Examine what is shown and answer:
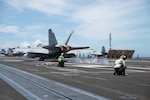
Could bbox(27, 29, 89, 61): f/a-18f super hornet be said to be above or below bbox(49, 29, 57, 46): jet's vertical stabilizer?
below

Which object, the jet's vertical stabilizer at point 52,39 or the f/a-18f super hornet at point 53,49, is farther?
the jet's vertical stabilizer at point 52,39

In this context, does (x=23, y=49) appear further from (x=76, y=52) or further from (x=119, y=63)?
(x=119, y=63)

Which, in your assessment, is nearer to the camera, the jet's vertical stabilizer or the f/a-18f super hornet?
the f/a-18f super hornet

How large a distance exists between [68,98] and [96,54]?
113 metres

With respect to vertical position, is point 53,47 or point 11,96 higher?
point 53,47

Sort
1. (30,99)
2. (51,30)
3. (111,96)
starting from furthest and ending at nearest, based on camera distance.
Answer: (51,30) → (111,96) → (30,99)

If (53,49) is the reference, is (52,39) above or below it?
above

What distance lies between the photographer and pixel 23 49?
70.5 meters

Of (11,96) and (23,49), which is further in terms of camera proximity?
(23,49)

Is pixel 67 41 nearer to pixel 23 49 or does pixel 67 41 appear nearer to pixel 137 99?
pixel 23 49

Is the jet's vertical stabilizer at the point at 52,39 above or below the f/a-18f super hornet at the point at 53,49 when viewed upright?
above

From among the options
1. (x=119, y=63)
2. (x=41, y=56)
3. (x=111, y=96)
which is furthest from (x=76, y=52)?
(x=111, y=96)

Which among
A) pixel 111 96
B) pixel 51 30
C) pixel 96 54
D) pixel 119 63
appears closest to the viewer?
pixel 111 96

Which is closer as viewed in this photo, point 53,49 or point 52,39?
point 53,49
